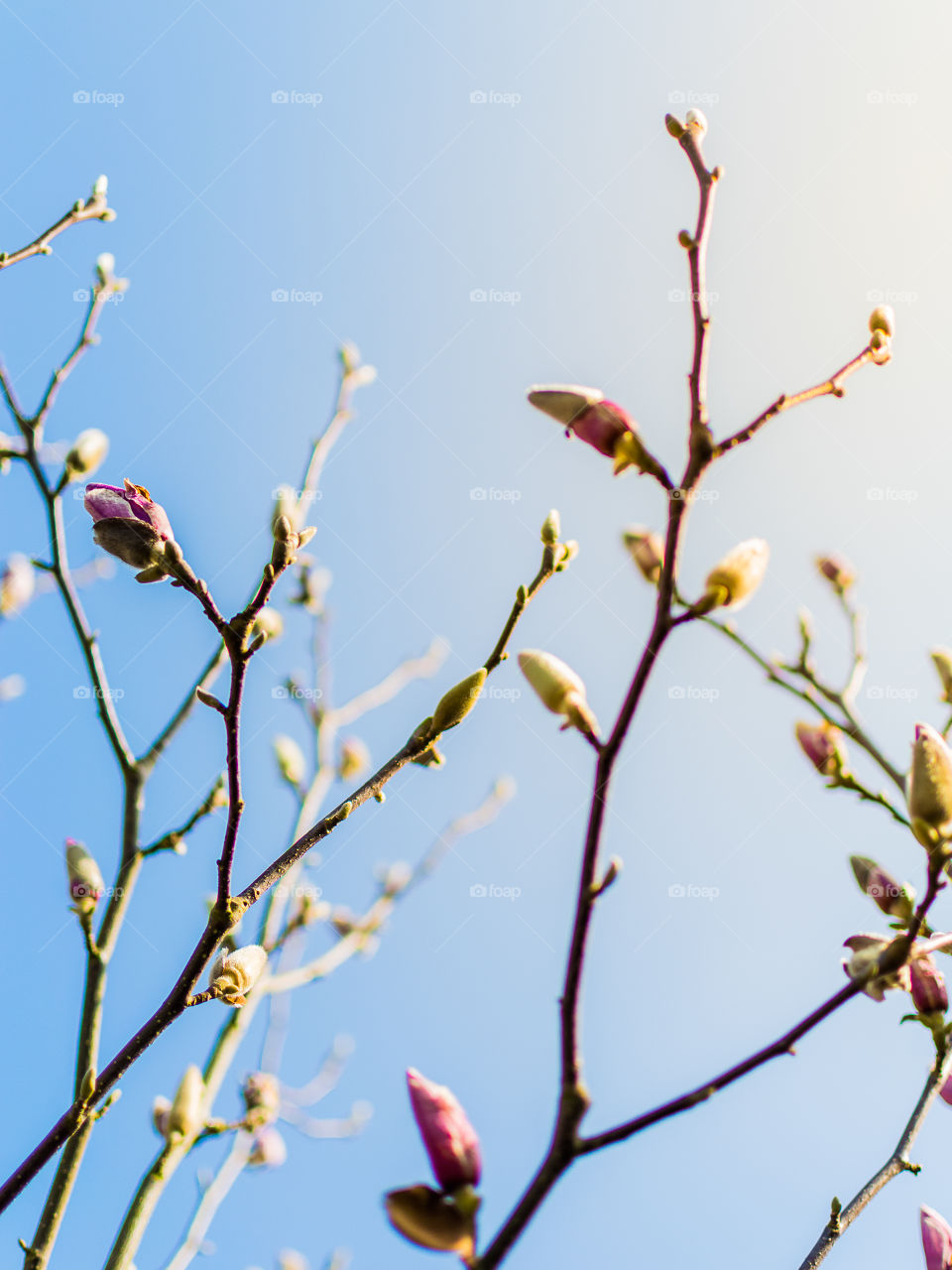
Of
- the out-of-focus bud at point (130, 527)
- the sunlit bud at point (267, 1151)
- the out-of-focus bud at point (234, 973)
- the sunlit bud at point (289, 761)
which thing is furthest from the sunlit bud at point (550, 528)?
the sunlit bud at point (267, 1151)

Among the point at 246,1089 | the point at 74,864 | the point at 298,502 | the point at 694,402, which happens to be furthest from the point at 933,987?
the point at 246,1089

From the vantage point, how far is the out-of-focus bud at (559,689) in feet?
3.19

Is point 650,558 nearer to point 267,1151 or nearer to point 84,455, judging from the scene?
point 84,455

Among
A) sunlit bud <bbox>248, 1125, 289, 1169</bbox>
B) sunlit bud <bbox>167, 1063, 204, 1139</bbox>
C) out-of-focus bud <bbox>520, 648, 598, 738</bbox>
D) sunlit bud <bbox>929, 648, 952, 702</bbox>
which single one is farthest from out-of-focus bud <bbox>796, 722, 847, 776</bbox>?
sunlit bud <bbox>248, 1125, 289, 1169</bbox>

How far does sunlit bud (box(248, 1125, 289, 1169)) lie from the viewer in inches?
101

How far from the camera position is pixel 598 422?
1.11m

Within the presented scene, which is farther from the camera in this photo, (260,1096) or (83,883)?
(260,1096)

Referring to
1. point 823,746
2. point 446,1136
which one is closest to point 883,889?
point 823,746

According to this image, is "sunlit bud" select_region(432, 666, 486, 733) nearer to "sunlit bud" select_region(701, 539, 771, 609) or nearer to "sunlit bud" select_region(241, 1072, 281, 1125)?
"sunlit bud" select_region(701, 539, 771, 609)

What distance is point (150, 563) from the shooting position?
4.07 feet

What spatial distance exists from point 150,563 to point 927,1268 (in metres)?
1.40

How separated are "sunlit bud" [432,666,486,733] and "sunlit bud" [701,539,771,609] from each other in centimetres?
34

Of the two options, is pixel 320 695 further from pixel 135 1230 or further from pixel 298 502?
pixel 135 1230

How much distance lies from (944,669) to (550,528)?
119cm
